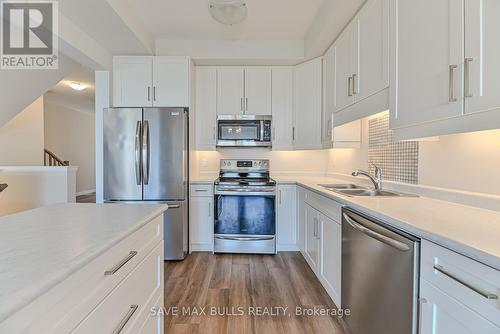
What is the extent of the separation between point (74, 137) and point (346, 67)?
8.30 meters

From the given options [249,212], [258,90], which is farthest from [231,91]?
[249,212]

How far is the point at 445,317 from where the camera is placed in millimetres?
928

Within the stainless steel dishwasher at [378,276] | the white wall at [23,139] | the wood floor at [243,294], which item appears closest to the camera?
the stainless steel dishwasher at [378,276]

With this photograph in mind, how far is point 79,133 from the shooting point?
8.15 metres

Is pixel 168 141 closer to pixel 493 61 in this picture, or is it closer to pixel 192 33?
pixel 192 33

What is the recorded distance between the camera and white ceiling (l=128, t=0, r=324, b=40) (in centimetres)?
253

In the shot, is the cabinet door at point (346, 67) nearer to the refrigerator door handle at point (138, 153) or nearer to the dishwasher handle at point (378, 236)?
the dishwasher handle at point (378, 236)

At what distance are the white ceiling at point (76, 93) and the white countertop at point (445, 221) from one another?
185 inches

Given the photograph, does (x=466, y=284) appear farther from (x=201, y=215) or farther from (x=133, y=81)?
(x=133, y=81)

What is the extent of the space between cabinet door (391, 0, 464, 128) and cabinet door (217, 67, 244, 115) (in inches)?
83.6

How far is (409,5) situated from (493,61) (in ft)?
2.36

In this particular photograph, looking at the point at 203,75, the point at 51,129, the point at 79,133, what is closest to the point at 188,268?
the point at 203,75

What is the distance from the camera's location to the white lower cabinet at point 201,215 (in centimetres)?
324

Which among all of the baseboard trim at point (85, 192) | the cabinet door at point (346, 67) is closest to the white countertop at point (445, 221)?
the cabinet door at point (346, 67)
